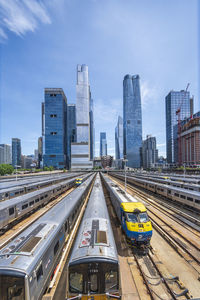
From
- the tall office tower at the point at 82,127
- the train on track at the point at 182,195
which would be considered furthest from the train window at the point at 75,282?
the tall office tower at the point at 82,127

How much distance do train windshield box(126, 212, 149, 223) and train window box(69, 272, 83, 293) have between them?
5.30 m

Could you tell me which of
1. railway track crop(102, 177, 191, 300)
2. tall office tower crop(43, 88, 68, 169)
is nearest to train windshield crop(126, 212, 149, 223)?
railway track crop(102, 177, 191, 300)

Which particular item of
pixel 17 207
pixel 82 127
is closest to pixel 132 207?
pixel 17 207

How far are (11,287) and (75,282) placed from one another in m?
2.25

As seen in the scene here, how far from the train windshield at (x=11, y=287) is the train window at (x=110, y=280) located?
10.1 feet

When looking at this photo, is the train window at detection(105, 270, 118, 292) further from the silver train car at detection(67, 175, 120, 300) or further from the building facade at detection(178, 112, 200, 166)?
the building facade at detection(178, 112, 200, 166)

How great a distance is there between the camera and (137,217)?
9.54 metres

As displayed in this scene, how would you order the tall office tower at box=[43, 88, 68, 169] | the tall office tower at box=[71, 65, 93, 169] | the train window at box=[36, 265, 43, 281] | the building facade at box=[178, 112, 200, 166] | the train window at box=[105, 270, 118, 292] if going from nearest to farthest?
the train window at box=[105, 270, 118, 292]
the train window at box=[36, 265, 43, 281]
the building facade at box=[178, 112, 200, 166]
the tall office tower at box=[43, 88, 68, 169]
the tall office tower at box=[71, 65, 93, 169]

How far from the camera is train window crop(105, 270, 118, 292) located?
5.14m

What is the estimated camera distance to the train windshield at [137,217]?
9.41m

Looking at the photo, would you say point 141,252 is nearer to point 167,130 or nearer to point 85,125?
point 85,125

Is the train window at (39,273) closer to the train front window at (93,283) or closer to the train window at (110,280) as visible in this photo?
the train front window at (93,283)

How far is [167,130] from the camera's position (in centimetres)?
19350

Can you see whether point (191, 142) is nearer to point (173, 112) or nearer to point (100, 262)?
point (173, 112)
